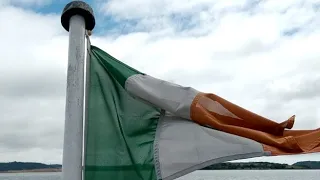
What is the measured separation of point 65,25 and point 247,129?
1580 millimetres

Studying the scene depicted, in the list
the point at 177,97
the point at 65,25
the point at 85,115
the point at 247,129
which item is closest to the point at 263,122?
the point at 247,129

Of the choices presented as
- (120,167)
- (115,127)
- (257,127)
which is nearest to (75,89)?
(115,127)

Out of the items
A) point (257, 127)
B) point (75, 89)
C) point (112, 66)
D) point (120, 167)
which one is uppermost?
point (112, 66)

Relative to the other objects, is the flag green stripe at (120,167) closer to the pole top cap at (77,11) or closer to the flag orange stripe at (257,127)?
the flag orange stripe at (257,127)

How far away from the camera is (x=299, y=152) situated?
331 cm

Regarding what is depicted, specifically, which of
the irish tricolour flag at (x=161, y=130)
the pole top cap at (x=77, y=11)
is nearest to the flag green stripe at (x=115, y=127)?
the irish tricolour flag at (x=161, y=130)

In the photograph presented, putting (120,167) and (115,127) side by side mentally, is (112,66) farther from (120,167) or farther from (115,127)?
(120,167)

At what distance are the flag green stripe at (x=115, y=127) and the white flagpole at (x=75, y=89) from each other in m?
0.27

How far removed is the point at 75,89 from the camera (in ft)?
10.4

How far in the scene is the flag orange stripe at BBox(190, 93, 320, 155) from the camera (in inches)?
131

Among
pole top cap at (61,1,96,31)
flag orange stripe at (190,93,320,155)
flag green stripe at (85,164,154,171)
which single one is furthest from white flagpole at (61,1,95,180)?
flag orange stripe at (190,93,320,155)

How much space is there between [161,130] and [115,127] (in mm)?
361

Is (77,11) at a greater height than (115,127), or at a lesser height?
greater

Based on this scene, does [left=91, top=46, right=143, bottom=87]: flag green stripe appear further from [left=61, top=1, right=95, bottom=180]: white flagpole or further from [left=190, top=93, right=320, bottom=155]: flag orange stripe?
[left=190, top=93, right=320, bottom=155]: flag orange stripe
